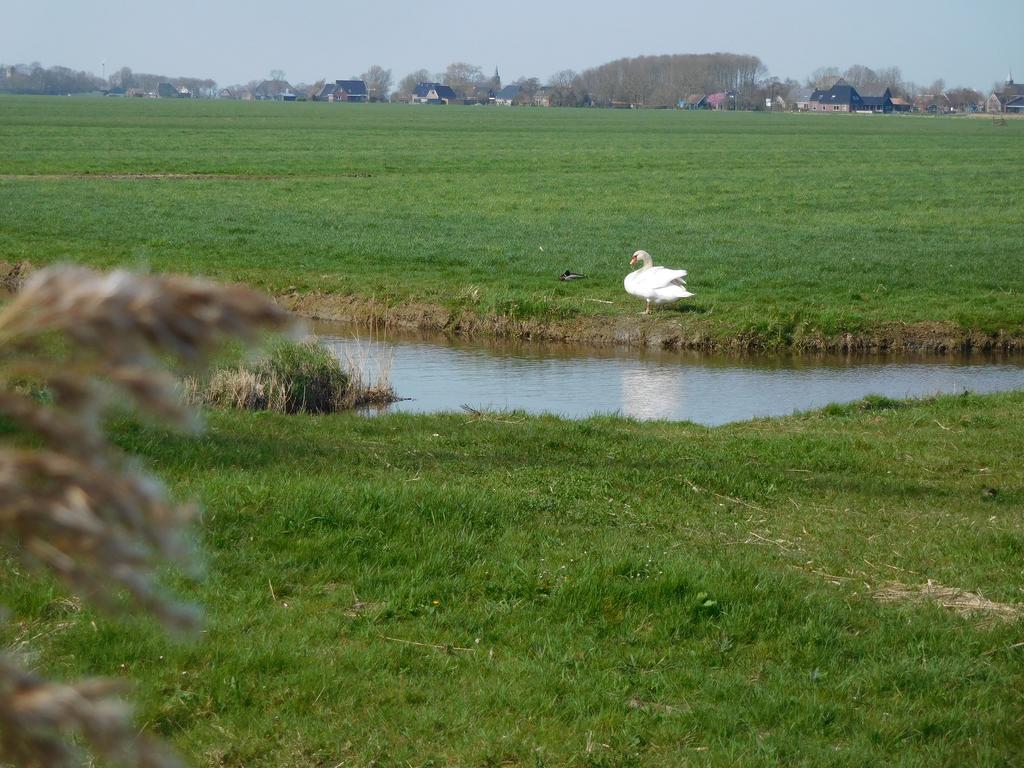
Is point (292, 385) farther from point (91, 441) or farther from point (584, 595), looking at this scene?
point (91, 441)

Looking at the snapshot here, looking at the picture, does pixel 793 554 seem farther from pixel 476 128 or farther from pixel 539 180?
pixel 476 128

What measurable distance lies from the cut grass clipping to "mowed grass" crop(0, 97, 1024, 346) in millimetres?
7370

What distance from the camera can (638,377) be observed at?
60.2ft

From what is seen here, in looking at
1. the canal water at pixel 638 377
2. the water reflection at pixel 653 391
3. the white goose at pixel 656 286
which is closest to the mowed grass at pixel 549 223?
the white goose at pixel 656 286

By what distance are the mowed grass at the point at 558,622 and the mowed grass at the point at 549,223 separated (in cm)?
1293

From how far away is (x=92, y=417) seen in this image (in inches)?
49.1

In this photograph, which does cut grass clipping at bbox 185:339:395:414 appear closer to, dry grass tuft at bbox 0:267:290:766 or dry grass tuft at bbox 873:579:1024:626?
dry grass tuft at bbox 873:579:1024:626

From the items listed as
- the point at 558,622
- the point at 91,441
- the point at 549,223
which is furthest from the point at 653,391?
the point at 549,223

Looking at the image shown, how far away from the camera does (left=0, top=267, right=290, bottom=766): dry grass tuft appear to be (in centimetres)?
123

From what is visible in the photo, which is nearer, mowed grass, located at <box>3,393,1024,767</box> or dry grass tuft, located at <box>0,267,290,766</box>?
dry grass tuft, located at <box>0,267,290,766</box>

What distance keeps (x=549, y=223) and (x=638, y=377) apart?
18.1 metres

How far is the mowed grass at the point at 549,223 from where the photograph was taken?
932 inches

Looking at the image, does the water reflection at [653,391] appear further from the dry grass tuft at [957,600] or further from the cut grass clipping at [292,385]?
the dry grass tuft at [957,600]

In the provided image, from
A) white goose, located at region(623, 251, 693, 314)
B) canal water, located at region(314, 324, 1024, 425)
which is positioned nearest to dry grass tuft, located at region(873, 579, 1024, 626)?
canal water, located at region(314, 324, 1024, 425)
